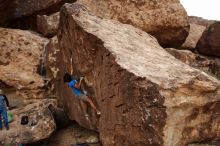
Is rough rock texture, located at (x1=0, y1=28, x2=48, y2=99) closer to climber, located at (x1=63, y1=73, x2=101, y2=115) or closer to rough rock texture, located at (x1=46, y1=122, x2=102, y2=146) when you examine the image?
rough rock texture, located at (x1=46, y1=122, x2=102, y2=146)

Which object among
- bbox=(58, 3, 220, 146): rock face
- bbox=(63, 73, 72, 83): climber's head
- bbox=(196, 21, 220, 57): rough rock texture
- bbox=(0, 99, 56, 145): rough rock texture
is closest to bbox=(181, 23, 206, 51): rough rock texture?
bbox=(196, 21, 220, 57): rough rock texture

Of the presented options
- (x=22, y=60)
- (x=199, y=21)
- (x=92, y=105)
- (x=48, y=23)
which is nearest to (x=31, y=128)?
(x=92, y=105)

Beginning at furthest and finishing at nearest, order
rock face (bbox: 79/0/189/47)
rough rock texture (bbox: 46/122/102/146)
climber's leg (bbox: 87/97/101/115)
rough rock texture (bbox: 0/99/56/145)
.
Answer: rock face (bbox: 79/0/189/47) → rough rock texture (bbox: 46/122/102/146) → rough rock texture (bbox: 0/99/56/145) → climber's leg (bbox: 87/97/101/115)

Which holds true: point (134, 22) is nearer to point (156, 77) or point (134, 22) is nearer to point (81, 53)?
point (81, 53)

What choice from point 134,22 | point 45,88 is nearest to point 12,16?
point 45,88

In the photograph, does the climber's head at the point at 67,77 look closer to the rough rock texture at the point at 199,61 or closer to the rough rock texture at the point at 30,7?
the rough rock texture at the point at 199,61

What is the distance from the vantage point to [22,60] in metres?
12.9

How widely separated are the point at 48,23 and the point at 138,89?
8260 millimetres

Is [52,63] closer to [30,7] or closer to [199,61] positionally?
[30,7]

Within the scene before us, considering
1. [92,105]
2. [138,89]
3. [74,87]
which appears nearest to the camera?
[138,89]

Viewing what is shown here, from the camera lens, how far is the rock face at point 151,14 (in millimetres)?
13422

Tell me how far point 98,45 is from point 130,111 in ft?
6.56

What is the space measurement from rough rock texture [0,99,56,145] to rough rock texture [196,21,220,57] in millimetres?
6816

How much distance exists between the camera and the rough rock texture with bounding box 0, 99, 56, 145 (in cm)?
934
